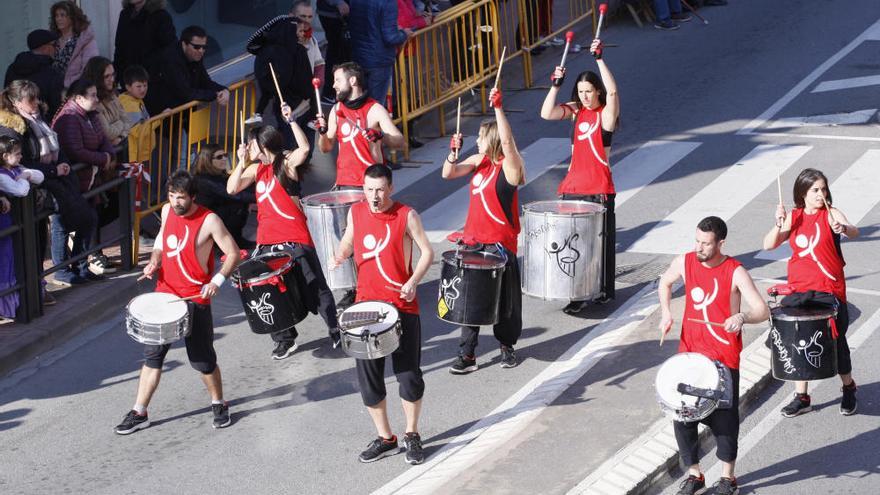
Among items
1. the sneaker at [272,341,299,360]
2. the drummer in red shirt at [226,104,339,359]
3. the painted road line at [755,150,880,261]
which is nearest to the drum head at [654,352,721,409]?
the drummer in red shirt at [226,104,339,359]

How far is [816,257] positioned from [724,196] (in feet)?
16.8

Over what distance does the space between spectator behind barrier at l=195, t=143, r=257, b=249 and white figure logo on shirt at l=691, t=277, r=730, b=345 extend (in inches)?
216

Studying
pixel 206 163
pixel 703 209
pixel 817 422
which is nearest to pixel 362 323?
pixel 817 422

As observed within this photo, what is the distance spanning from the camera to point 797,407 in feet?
32.1

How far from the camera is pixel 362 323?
892 centimetres

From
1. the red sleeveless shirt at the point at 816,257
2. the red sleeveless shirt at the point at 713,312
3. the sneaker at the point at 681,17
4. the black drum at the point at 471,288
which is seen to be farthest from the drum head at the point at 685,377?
the sneaker at the point at 681,17

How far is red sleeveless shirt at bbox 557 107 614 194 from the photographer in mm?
11734

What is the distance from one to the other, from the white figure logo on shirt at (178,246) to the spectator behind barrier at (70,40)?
552 cm

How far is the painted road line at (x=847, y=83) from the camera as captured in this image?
18388 millimetres

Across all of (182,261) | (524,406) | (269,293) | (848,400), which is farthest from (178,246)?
(848,400)

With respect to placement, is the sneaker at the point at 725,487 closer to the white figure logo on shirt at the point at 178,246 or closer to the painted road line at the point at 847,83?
the white figure logo on shirt at the point at 178,246

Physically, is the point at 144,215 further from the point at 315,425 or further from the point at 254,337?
the point at 315,425

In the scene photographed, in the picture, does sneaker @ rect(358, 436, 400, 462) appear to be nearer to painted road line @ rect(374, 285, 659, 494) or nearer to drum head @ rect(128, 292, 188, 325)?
painted road line @ rect(374, 285, 659, 494)

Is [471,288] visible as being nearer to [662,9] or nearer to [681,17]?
[662,9]
